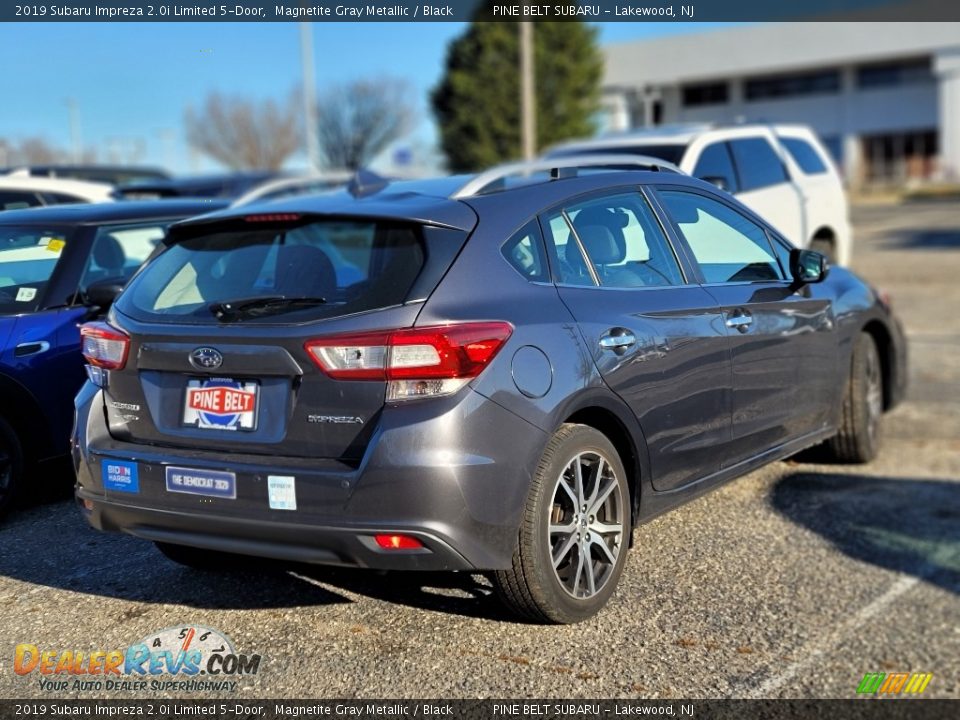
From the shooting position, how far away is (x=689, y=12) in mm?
15688

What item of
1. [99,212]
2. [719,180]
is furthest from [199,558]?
[719,180]

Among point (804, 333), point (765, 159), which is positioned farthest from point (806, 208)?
point (804, 333)

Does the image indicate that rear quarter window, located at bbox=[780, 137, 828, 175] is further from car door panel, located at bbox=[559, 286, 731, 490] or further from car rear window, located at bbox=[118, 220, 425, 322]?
car rear window, located at bbox=[118, 220, 425, 322]

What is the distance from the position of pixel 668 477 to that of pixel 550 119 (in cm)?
3866

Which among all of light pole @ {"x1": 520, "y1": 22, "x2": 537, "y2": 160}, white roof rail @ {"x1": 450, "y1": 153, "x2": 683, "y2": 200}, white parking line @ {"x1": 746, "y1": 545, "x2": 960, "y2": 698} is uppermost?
light pole @ {"x1": 520, "y1": 22, "x2": 537, "y2": 160}

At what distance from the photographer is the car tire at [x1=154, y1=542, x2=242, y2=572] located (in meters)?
4.98

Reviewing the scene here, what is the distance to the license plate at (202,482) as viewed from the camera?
4.06 metres

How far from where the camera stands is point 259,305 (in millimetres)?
4223

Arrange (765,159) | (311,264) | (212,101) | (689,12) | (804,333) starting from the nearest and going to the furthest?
(311,264) < (804,333) < (765,159) < (689,12) < (212,101)

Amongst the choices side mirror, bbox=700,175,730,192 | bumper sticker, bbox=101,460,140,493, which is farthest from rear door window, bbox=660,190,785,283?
side mirror, bbox=700,175,730,192

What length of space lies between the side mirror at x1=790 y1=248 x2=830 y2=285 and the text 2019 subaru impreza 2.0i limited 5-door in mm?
805

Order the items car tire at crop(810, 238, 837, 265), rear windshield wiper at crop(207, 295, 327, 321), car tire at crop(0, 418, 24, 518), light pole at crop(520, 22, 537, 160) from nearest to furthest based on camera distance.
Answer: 1. rear windshield wiper at crop(207, 295, 327, 321)
2. car tire at crop(0, 418, 24, 518)
3. car tire at crop(810, 238, 837, 265)
4. light pole at crop(520, 22, 537, 160)

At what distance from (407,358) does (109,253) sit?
346 centimetres

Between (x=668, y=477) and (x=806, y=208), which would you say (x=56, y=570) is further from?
(x=806, y=208)
